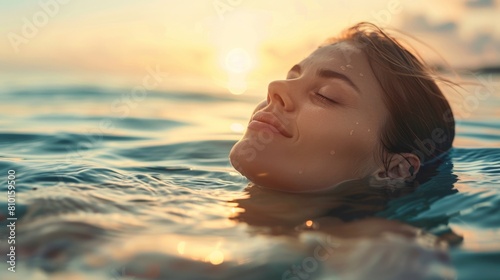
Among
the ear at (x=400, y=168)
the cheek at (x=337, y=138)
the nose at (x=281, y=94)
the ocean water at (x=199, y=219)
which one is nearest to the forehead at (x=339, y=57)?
the nose at (x=281, y=94)

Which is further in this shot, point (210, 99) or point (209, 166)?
point (210, 99)

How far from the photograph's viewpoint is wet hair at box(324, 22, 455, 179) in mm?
4004

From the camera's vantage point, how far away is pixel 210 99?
11.8 metres

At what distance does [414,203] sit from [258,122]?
45.1 inches

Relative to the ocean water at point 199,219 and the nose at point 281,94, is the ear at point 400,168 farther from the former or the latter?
the nose at point 281,94

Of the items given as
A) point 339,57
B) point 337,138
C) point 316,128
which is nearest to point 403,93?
point 339,57

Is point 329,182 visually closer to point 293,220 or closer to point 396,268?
point 293,220

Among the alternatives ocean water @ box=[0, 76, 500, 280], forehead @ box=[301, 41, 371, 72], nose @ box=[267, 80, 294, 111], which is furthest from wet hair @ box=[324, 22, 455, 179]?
nose @ box=[267, 80, 294, 111]

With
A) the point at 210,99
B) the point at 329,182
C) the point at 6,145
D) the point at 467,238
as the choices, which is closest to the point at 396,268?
the point at 467,238

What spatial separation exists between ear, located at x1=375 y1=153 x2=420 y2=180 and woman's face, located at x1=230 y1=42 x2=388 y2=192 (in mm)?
196

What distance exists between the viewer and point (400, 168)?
13.5 ft

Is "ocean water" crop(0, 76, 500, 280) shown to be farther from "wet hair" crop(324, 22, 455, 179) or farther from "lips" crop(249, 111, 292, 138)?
"lips" crop(249, 111, 292, 138)

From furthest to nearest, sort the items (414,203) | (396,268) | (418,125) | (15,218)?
(418,125)
(414,203)
(15,218)
(396,268)

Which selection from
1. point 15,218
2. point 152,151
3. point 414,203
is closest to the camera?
point 15,218
